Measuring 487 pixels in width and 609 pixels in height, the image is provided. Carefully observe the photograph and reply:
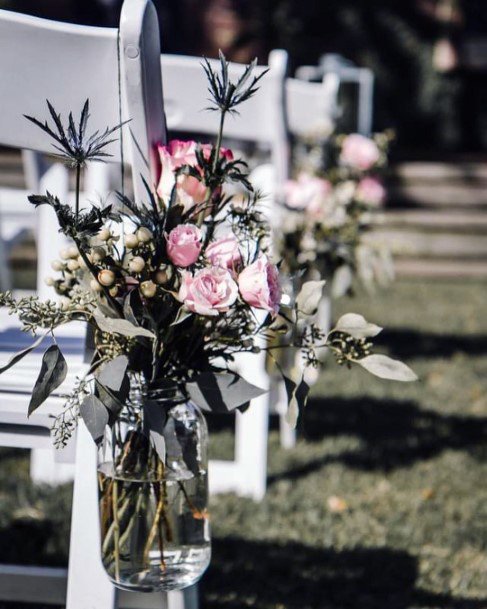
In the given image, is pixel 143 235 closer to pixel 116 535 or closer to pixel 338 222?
pixel 116 535

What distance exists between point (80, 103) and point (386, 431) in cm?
221

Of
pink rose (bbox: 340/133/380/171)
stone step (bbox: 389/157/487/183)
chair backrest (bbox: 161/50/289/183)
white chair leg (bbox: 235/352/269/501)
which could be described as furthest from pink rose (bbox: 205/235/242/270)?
stone step (bbox: 389/157/487/183)

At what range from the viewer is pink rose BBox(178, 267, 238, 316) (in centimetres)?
133

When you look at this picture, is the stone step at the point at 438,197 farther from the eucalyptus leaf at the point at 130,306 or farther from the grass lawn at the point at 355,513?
the eucalyptus leaf at the point at 130,306

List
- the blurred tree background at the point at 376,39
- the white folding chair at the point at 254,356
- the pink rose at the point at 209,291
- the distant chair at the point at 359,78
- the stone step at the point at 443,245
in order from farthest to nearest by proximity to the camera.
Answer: the blurred tree background at the point at 376,39, the distant chair at the point at 359,78, the stone step at the point at 443,245, the white folding chair at the point at 254,356, the pink rose at the point at 209,291

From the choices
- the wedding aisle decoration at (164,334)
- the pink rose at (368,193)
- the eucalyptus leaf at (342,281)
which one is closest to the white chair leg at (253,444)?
the eucalyptus leaf at (342,281)

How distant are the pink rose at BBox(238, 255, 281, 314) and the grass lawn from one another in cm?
101

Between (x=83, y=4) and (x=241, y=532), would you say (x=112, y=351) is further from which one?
(x=83, y=4)

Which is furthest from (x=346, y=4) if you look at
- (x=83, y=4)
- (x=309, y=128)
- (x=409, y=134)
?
(x=309, y=128)

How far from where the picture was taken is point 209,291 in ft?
4.38

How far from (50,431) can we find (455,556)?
1.31 metres

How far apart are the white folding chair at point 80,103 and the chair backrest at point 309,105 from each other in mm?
1761

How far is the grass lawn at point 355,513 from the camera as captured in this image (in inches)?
88.3

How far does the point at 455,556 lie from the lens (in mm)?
2412
